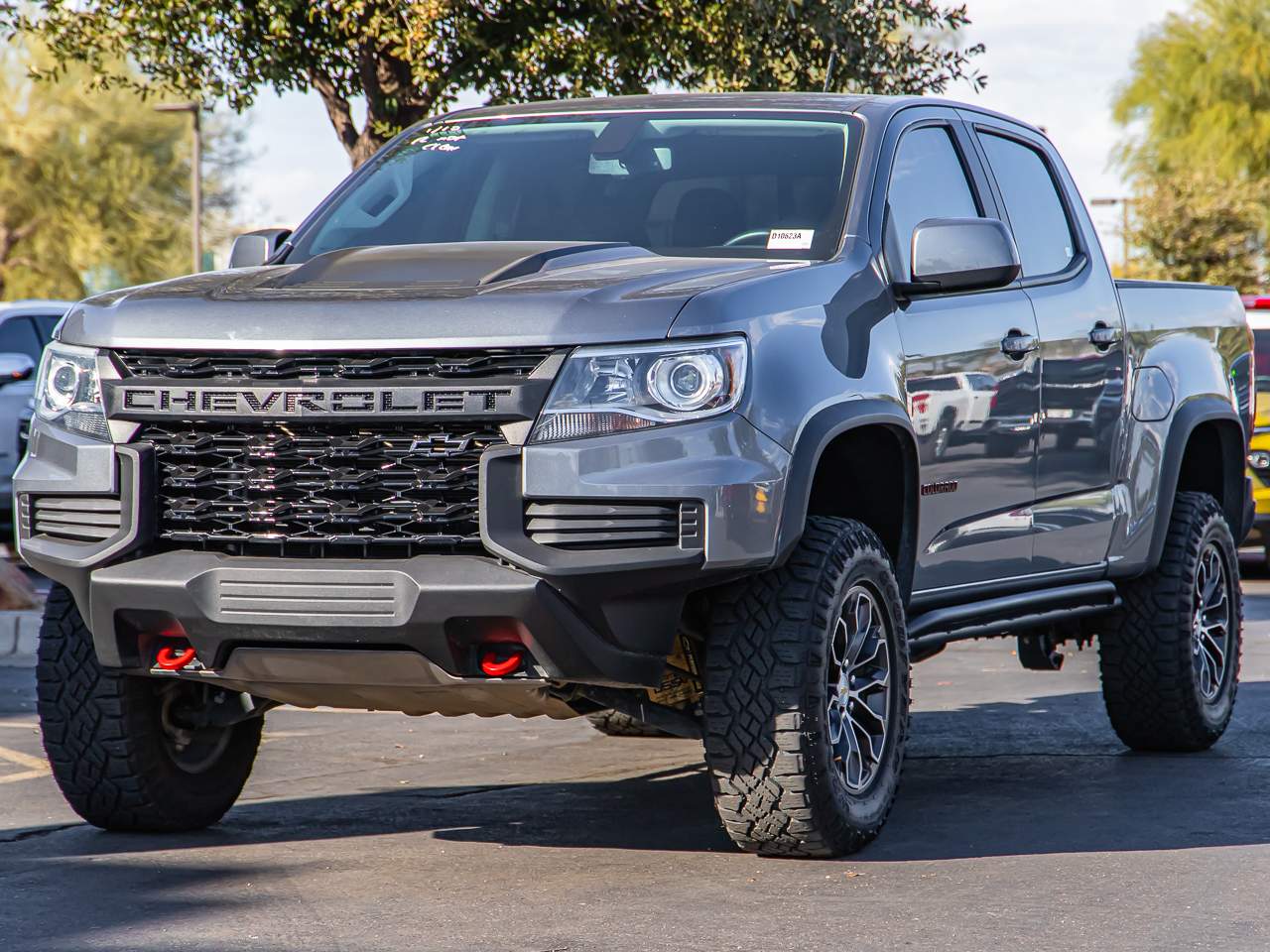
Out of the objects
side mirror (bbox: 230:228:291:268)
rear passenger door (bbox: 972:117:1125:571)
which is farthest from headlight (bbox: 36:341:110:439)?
rear passenger door (bbox: 972:117:1125:571)

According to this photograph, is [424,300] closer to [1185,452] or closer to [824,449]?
[824,449]

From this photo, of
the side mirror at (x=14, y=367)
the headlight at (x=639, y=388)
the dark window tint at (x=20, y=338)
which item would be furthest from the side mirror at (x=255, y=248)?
the dark window tint at (x=20, y=338)

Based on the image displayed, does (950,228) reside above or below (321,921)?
above

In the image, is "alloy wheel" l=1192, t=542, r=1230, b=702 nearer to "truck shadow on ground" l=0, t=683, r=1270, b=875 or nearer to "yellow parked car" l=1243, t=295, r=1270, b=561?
"truck shadow on ground" l=0, t=683, r=1270, b=875

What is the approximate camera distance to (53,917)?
15.2ft

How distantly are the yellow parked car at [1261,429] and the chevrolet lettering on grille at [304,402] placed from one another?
10664 millimetres

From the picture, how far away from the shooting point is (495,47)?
1575cm

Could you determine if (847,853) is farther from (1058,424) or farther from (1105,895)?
(1058,424)

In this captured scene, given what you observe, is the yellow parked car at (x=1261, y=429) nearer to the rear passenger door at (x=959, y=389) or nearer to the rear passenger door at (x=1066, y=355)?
the rear passenger door at (x=1066, y=355)

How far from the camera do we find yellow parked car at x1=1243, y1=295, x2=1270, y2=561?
48.3 feet

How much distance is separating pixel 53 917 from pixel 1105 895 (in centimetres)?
237

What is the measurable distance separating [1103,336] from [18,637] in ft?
18.3

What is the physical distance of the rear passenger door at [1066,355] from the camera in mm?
6465

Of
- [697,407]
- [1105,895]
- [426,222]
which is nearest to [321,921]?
[697,407]
